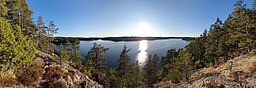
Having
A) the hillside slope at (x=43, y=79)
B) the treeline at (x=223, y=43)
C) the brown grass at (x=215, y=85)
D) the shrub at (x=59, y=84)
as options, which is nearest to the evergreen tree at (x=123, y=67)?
the treeline at (x=223, y=43)

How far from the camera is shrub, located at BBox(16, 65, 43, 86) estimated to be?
797 inches

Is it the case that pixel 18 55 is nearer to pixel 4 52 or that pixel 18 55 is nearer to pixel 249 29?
pixel 4 52

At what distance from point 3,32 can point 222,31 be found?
49820mm

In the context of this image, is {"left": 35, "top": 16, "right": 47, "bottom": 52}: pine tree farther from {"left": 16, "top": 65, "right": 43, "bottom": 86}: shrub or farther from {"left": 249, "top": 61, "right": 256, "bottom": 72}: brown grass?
{"left": 249, "top": 61, "right": 256, "bottom": 72}: brown grass

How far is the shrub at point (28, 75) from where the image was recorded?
2023 cm

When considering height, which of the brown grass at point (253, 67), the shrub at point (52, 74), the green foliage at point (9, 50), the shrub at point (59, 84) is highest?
the green foliage at point (9, 50)

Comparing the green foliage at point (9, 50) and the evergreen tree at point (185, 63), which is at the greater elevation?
the green foliage at point (9, 50)

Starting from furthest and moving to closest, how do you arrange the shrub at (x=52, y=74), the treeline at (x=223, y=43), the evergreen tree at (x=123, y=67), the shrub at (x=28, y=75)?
1. the evergreen tree at (x=123, y=67)
2. the treeline at (x=223, y=43)
3. the shrub at (x=52, y=74)
4. the shrub at (x=28, y=75)

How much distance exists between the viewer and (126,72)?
153 feet

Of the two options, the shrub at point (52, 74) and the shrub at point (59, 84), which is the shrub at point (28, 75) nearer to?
the shrub at point (52, 74)

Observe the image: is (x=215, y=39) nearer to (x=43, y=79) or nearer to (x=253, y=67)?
(x=253, y=67)

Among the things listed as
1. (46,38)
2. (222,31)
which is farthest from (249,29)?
(46,38)

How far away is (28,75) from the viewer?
68.9 ft

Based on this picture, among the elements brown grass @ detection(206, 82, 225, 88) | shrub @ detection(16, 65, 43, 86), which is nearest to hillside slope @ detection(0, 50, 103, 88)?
shrub @ detection(16, 65, 43, 86)
